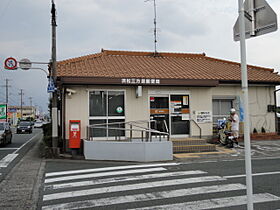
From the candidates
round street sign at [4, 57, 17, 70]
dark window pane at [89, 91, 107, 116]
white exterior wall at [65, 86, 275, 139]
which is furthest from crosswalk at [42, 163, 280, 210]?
round street sign at [4, 57, 17, 70]

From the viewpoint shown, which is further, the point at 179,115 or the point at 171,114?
the point at 179,115

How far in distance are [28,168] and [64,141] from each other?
2.87 metres

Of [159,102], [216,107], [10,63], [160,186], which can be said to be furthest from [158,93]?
[160,186]

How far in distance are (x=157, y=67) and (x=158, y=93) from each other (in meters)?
2.67

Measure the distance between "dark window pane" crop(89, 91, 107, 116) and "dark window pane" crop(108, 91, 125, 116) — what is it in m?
0.31

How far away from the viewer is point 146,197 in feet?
19.0

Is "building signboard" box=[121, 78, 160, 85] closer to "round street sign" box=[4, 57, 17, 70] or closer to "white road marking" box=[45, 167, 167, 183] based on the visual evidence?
"round street sign" box=[4, 57, 17, 70]

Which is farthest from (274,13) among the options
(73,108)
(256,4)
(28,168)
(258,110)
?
(258,110)

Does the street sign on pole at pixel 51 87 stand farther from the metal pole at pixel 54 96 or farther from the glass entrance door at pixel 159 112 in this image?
the glass entrance door at pixel 159 112

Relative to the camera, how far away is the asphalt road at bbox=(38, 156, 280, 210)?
542 centimetres

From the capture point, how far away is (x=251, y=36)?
3652mm

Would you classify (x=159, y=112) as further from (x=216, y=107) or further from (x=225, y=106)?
(x=225, y=106)

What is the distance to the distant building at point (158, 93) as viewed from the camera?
12.7m

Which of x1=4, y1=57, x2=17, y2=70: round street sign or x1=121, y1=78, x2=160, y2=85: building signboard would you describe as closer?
x1=4, y1=57, x2=17, y2=70: round street sign
